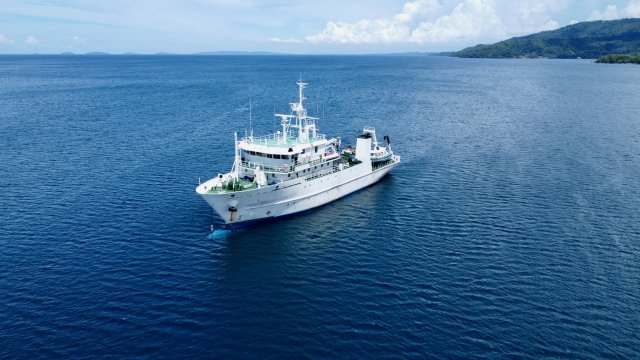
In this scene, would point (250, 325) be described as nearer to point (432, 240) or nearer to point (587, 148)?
point (432, 240)

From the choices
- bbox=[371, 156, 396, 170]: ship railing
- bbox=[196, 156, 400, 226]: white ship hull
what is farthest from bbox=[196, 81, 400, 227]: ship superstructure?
bbox=[371, 156, 396, 170]: ship railing

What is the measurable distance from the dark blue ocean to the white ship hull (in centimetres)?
183

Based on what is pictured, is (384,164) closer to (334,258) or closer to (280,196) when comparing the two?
(280,196)

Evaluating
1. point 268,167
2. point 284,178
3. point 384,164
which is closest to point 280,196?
point 284,178

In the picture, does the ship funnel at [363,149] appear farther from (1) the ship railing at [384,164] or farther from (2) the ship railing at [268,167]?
(2) the ship railing at [268,167]

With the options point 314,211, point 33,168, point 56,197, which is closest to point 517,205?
point 314,211

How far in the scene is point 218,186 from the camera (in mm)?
59875

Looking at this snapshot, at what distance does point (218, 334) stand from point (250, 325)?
283 cm

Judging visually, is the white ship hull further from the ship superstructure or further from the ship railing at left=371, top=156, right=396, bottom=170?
the ship railing at left=371, top=156, right=396, bottom=170

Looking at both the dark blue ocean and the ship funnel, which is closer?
the dark blue ocean

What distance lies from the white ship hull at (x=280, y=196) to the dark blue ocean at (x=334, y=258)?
1.83m

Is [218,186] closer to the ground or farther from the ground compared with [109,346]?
farther from the ground

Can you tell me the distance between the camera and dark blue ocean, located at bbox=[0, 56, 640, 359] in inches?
1457

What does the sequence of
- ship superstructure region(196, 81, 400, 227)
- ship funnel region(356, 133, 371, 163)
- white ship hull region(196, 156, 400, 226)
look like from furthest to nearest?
ship funnel region(356, 133, 371, 163)
ship superstructure region(196, 81, 400, 227)
white ship hull region(196, 156, 400, 226)
